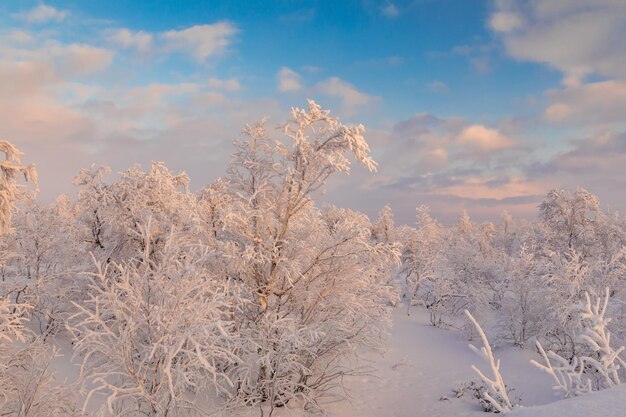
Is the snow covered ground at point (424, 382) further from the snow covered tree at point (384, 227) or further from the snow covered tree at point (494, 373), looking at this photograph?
the snow covered tree at point (384, 227)

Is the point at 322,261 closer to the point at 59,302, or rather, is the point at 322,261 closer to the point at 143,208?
the point at 143,208

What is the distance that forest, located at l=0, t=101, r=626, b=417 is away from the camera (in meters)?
6.97

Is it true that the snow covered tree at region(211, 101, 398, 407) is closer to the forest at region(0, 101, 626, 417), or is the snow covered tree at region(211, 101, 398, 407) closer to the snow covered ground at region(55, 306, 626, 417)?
the forest at region(0, 101, 626, 417)

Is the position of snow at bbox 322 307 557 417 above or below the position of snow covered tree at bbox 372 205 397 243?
below

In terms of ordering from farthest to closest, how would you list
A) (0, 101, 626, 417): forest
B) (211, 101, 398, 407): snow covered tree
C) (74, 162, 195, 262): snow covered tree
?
1. (74, 162, 195, 262): snow covered tree
2. (211, 101, 398, 407): snow covered tree
3. (0, 101, 626, 417): forest

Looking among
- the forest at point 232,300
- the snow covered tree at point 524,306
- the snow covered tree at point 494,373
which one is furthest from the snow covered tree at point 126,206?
the snow covered tree at point 524,306

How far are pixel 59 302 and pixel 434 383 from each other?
56.1 ft

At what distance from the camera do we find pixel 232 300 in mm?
12961

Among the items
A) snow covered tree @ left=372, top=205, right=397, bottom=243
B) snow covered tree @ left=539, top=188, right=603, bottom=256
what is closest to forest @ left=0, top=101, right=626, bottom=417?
snow covered tree @ left=539, top=188, right=603, bottom=256

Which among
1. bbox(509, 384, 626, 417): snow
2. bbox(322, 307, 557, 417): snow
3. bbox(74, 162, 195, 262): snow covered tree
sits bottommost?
bbox(322, 307, 557, 417): snow

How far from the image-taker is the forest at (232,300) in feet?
22.9

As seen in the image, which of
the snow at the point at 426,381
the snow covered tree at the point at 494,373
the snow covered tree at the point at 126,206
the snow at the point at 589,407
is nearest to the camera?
the snow at the point at 589,407

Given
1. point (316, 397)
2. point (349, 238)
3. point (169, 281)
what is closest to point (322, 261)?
point (349, 238)

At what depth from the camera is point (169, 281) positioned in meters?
7.30
